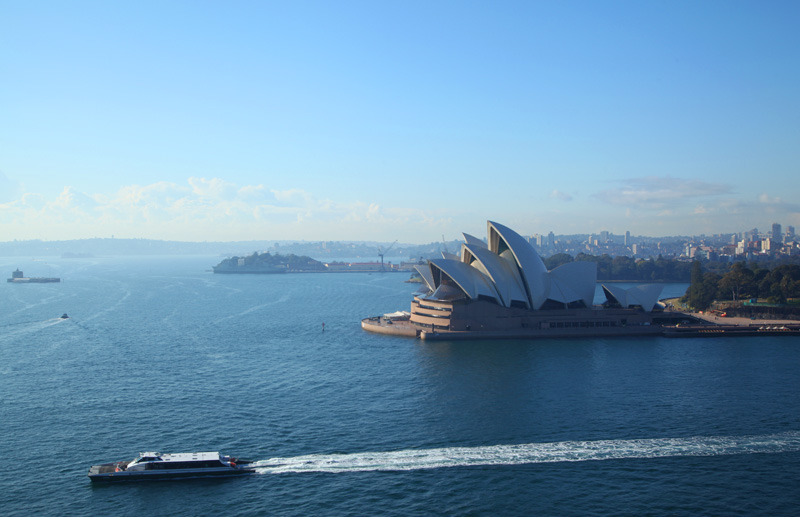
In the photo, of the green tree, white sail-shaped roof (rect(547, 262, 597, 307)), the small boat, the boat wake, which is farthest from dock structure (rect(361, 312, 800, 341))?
the small boat

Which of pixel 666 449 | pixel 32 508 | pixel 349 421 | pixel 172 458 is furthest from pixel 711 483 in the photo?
pixel 32 508

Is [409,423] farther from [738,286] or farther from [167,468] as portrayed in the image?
[738,286]

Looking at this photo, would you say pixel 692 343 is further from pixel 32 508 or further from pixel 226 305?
pixel 226 305

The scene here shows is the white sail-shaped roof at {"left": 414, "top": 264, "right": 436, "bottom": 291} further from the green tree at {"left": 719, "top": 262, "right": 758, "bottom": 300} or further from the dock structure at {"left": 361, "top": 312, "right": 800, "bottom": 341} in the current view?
the green tree at {"left": 719, "top": 262, "right": 758, "bottom": 300}

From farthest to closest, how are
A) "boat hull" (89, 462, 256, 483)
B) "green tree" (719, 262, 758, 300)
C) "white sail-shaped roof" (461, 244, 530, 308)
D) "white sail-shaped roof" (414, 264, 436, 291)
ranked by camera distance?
"green tree" (719, 262, 758, 300) → "white sail-shaped roof" (414, 264, 436, 291) → "white sail-shaped roof" (461, 244, 530, 308) → "boat hull" (89, 462, 256, 483)

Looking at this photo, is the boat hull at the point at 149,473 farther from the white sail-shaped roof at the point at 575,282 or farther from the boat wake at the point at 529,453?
the white sail-shaped roof at the point at 575,282

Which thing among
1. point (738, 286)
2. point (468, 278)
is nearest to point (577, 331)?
point (468, 278)
